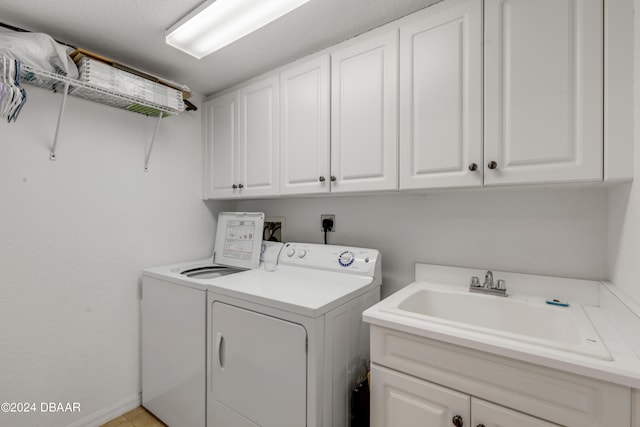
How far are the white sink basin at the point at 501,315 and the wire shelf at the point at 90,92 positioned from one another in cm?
187

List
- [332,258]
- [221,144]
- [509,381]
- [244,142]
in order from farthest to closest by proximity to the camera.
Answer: [221,144] < [244,142] < [332,258] < [509,381]

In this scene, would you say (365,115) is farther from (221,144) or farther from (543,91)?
(221,144)

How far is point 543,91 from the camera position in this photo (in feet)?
3.54

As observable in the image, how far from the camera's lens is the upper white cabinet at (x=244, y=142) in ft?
6.23

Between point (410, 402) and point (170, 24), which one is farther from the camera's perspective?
point (170, 24)

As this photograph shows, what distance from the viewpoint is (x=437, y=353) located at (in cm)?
102

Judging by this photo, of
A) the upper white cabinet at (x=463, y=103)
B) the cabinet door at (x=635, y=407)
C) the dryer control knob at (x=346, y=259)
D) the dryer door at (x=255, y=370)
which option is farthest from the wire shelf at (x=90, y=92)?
the cabinet door at (x=635, y=407)

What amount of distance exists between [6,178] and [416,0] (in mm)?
2312

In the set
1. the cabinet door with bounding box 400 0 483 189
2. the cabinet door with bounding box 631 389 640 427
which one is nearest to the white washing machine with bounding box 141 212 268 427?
the cabinet door with bounding box 400 0 483 189

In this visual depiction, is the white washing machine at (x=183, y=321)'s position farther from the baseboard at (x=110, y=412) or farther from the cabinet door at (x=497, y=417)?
the cabinet door at (x=497, y=417)

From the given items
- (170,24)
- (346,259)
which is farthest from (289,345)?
(170,24)

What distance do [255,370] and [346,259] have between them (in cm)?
76

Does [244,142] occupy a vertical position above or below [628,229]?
above

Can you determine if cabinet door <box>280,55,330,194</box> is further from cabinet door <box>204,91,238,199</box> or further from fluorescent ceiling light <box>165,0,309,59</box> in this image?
cabinet door <box>204,91,238,199</box>
